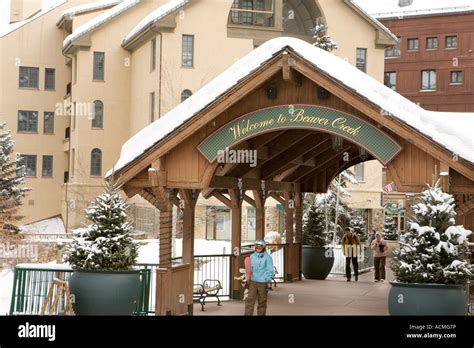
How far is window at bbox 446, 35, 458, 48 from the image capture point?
71.4 m

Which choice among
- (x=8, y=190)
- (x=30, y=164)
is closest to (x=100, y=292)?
(x=8, y=190)

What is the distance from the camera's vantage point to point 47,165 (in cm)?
5884

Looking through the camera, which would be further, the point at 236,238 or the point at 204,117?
the point at 236,238

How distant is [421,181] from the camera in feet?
52.4

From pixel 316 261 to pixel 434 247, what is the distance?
41.2ft

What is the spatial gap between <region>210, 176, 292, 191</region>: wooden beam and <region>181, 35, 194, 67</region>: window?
81.0 feet

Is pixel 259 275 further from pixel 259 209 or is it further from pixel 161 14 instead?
pixel 161 14

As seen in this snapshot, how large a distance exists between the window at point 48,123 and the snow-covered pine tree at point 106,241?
141ft

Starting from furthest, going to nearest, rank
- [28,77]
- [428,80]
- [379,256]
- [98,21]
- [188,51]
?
[428,80]
[28,77]
[98,21]
[188,51]
[379,256]

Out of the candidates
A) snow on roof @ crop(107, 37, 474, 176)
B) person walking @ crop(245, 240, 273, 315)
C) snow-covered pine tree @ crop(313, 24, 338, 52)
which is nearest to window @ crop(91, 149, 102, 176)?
snow-covered pine tree @ crop(313, 24, 338, 52)

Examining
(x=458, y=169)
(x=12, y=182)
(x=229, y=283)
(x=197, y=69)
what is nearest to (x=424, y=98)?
(x=197, y=69)
